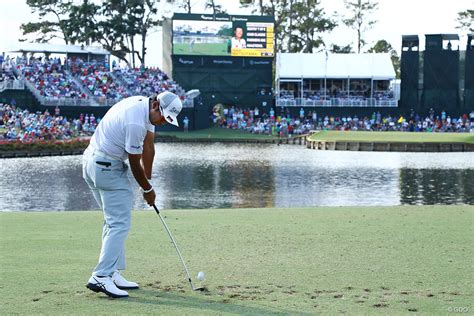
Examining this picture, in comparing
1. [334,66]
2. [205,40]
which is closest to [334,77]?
[334,66]

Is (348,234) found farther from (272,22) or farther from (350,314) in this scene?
(272,22)

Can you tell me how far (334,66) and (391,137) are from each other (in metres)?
20.3

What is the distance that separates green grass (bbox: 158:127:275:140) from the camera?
65919 mm

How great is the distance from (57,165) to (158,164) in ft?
15.0

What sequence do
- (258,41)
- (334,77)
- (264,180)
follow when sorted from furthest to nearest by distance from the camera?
(334,77)
(258,41)
(264,180)

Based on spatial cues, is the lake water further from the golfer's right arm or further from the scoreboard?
the scoreboard

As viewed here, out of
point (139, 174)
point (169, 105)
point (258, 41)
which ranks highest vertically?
point (258, 41)

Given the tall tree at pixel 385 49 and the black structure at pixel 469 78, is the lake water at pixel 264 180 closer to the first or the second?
the black structure at pixel 469 78

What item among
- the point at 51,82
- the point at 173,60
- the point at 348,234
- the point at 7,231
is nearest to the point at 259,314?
the point at 348,234

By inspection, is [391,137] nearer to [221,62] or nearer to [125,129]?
[221,62]

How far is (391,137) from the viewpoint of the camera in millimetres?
61812

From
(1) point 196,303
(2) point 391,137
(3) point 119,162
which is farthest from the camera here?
(2) point 391,137

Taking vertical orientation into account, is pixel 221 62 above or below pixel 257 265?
above

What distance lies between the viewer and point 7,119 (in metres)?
54.8
